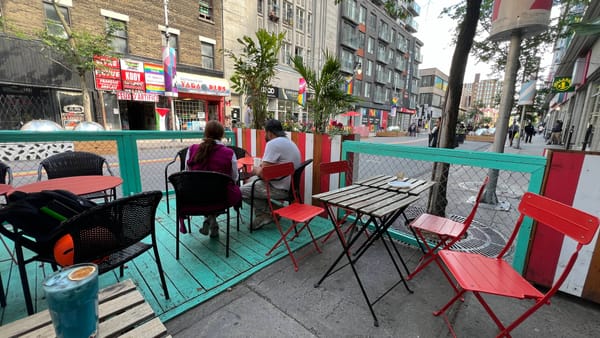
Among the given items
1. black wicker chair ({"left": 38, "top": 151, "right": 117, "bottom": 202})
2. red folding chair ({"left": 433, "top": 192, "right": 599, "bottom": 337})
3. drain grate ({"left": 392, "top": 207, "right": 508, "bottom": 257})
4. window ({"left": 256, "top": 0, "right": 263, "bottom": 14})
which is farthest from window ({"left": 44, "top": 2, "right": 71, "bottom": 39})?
red folding chair ({"left": 433, "top": 192, "right": 599, "bottom": 337})

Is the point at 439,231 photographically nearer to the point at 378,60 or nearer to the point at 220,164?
the point at 220,164

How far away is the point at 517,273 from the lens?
62.4 inches

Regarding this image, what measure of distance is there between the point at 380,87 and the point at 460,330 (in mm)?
34795

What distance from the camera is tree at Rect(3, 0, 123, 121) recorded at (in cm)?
994

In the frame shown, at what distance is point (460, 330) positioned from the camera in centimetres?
179

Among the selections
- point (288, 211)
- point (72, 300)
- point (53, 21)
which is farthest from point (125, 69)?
point (72, 300)

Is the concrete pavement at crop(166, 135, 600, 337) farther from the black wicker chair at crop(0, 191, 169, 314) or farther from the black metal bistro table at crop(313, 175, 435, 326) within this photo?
the black wicker chair at crop(0, 191, 169, 314)

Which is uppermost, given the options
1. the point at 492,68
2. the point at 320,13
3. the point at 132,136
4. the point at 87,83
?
the point at 320,13

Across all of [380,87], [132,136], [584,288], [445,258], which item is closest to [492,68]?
[584,288]

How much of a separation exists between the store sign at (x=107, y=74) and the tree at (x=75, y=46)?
0.42m

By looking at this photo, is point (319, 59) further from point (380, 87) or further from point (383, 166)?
point (383, 166)

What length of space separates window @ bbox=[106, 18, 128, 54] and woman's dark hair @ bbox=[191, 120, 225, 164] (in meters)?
12.6

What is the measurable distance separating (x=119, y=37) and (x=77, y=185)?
44.1 ft

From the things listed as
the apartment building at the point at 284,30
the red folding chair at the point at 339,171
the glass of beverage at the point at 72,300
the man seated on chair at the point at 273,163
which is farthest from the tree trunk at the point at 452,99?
the apartment building at the point at 284,30
